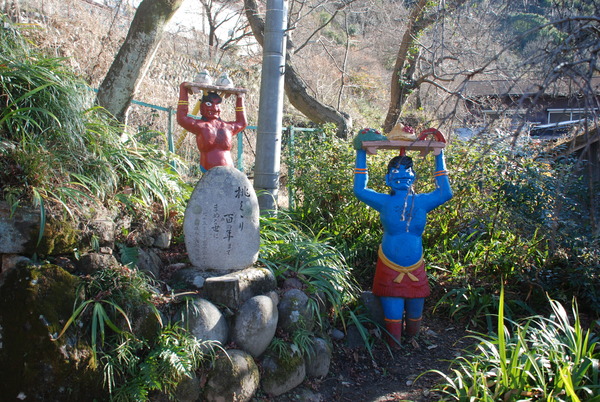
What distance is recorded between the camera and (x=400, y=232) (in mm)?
3924

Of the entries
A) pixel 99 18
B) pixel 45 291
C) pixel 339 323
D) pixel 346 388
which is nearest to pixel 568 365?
pixel 346 388

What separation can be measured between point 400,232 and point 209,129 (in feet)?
6.52

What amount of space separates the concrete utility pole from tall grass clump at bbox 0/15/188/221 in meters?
0.89

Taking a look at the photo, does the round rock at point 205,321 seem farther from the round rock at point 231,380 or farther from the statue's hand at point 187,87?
the statue's hand at point 187,87

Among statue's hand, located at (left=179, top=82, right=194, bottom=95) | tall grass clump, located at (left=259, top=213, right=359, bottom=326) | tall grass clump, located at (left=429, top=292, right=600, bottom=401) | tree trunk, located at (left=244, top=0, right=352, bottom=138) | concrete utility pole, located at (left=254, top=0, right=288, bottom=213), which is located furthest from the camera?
tree trunk, located at (left=244, top=0, right=352, bottom=138)

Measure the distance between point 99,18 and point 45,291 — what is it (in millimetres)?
8511

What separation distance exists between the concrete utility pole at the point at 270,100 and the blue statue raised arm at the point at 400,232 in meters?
1.06

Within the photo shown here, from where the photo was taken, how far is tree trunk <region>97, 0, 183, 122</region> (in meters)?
4.80

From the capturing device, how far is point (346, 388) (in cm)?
349

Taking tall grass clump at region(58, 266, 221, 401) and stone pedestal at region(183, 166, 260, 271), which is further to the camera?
stone pedestal at region(183, 166, 260, 271)

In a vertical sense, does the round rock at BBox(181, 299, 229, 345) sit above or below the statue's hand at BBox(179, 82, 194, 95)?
below

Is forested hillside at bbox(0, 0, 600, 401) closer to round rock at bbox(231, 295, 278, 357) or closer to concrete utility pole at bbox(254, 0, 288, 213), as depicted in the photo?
round rock at bbox(231, 295, 278, 357)

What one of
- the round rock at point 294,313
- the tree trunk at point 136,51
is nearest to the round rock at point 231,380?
the round rock at point 294,313

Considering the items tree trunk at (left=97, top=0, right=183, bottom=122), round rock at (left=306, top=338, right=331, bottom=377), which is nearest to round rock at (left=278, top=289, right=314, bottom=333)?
round rock at (left=306, top=338, right=331, bottom=377)
